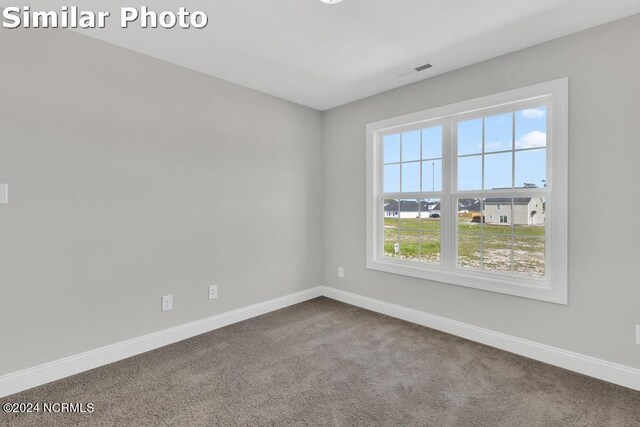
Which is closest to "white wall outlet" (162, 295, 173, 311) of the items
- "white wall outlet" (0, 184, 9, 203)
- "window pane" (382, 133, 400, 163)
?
"white wall outlet" (0, 184, 9, 203)

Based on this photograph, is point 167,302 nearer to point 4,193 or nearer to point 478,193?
point 4,193

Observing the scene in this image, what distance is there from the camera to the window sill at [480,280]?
235cm

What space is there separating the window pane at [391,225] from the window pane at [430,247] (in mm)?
309

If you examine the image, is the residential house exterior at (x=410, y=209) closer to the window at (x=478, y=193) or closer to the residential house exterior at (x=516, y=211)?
the window at (x=478, y=193)

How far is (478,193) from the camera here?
2797mm

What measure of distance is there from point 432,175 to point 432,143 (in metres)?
0.33

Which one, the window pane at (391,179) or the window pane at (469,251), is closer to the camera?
the window pane at (469,251)

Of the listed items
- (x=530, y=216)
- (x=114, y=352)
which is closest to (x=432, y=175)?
(x=530, y=216)

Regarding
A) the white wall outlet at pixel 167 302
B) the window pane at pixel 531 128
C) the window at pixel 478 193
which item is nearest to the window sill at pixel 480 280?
the window at pixel 478 193

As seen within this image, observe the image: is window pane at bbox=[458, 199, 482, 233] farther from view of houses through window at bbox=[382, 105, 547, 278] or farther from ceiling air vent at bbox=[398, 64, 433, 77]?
ceiling air vent at bbox=[398, 64, 433, 77]

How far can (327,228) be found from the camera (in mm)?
4070

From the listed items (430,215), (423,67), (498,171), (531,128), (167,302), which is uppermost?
(423,67)

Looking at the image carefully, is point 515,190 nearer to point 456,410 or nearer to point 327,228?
point 456,410

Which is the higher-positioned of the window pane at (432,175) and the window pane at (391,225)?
the window pane at (432,175)
